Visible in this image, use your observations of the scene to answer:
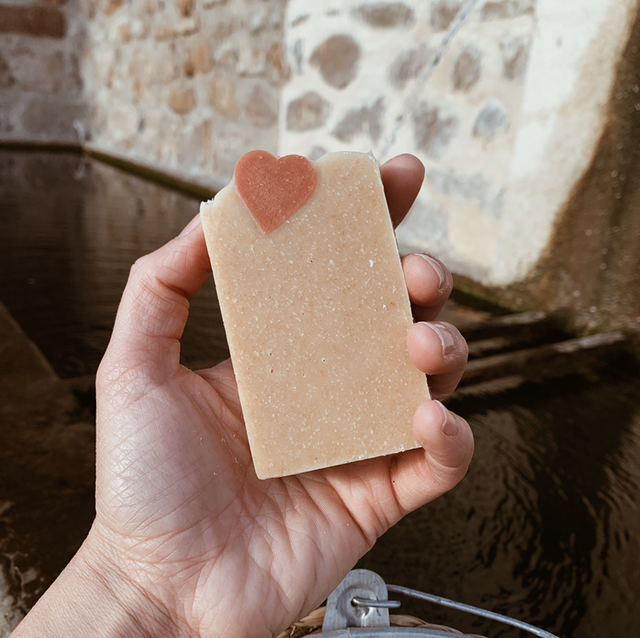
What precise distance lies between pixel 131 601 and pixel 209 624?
11cm

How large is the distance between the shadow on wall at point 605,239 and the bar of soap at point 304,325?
4.64 feet

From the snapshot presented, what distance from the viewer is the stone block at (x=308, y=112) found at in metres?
2.64

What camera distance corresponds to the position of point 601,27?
5.61ft

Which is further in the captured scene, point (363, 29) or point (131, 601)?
point (363, 29)

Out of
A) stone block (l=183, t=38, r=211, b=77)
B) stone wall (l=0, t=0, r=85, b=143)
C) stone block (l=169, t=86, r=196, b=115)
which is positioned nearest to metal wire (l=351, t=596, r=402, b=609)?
stone block (l=183, t=38, r=211, b=77)

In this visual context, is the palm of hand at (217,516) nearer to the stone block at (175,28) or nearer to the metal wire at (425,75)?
the metal wire at (425,75)

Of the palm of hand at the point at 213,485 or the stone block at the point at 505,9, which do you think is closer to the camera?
the palm of hand at the point at 213,485

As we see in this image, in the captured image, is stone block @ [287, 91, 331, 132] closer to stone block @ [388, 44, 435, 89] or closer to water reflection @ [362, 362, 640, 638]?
stone block @ [388, 44, 435, 89]

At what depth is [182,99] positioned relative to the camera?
3758 millimetres

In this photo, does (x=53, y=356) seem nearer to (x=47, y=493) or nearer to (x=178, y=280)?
(x=47, y=493)

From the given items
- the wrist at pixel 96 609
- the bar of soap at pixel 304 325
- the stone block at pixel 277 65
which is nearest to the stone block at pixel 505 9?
the stone block at pixel 277 65

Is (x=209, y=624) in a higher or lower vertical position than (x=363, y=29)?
lower

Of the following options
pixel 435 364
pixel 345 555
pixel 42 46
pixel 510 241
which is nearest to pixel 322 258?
pixel 435 364

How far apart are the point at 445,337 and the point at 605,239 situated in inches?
56.2
